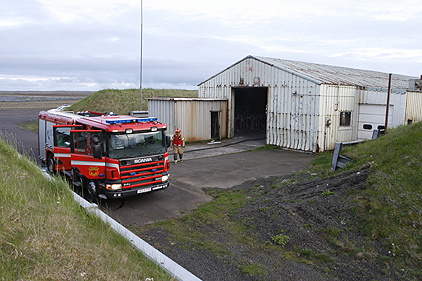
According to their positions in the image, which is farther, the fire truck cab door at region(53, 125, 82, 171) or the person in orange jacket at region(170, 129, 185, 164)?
the person in orange jacket at region(170, 129, 185, 164)

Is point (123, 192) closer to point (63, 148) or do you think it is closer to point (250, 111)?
point (63, 148)

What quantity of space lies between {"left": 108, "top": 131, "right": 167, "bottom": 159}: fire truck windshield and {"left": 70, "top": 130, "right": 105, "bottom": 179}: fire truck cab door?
0.36 metres

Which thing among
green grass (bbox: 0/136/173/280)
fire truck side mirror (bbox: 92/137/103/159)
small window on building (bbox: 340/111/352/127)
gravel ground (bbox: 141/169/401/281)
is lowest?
gravel ground (bbox: 141/169/401/281)

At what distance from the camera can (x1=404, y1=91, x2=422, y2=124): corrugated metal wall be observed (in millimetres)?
19933

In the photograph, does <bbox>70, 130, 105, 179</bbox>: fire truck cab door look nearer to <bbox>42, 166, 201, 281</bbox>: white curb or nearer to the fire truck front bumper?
the fire truck front bumper

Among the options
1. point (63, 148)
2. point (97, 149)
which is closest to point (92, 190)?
point (97, 149)

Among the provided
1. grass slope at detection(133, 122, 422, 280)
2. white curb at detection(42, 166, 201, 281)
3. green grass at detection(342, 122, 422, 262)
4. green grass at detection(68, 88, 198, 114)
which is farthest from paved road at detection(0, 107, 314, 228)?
green grass at detection(68, 88, 198, 114)

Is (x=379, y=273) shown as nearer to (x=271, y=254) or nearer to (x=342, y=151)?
(x=271, y=254)

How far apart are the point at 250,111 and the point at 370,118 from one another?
11.8 m

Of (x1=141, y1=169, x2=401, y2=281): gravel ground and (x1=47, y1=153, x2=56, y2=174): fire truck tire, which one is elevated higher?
(x1=47, y1=153, x2=56, y2=174): fire truck tire

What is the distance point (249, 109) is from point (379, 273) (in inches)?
982

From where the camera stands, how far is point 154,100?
2325 centimetres

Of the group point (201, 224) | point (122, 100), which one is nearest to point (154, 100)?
point (201, 224)

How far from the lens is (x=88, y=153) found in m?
9.74
